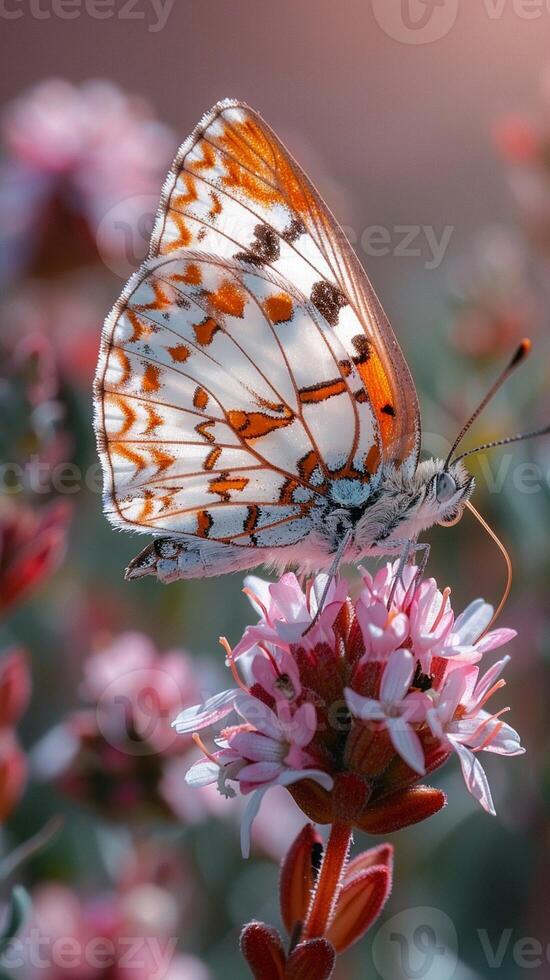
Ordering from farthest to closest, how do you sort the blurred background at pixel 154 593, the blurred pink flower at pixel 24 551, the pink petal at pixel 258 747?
the blurred background at pixel 154 593 < the blurred pink flower at pixel 24 551 < the pink petal at pixel 258 747

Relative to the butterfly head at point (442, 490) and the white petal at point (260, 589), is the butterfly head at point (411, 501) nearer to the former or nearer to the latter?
the butterfly head at point (442, 490)

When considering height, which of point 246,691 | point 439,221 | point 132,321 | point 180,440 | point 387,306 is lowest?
point 246,691

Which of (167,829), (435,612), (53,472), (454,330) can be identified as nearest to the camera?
(435,612)

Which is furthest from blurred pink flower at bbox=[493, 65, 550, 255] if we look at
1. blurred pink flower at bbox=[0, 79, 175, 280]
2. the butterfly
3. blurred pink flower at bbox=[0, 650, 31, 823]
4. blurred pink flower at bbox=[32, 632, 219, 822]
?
blurred pink flower at bbox=[0, 650, 31, 823]

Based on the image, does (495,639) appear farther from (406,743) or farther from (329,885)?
(329,885)

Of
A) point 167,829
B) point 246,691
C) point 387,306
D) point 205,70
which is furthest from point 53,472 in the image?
point 205,70

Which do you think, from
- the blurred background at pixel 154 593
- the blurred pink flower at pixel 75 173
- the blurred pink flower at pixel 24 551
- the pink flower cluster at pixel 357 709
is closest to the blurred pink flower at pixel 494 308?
the blurred background at pixel 154 593

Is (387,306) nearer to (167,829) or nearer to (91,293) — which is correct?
(91,293)
